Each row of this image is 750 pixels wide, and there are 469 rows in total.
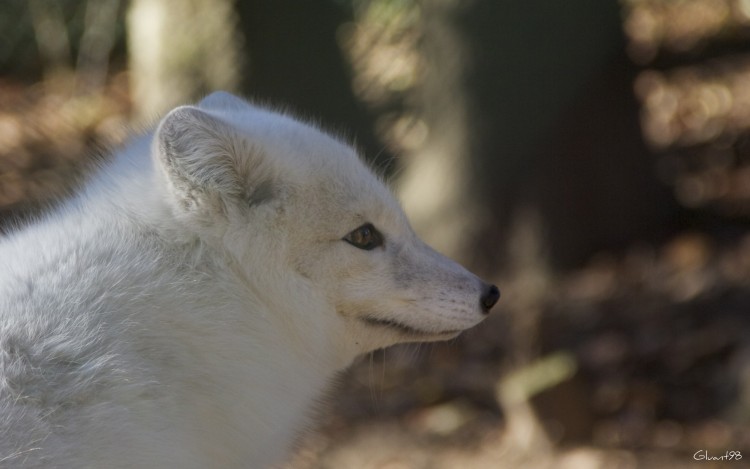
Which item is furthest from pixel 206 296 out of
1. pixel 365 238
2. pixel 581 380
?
pixel 581 380

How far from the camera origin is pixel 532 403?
15.3 feet

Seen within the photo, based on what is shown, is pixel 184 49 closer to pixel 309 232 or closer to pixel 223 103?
pixel 223 103

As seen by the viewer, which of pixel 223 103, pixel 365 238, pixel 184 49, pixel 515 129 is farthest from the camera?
pixel 184 49

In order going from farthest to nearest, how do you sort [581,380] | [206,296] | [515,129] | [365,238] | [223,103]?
[515,129], [581,380], [223,103], [365,238], [206,296]

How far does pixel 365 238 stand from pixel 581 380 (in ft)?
8.00

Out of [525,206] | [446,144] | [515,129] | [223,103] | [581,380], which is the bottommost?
[581,380]

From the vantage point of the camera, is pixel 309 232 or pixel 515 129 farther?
pixel 515 129

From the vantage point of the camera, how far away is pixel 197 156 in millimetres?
2412

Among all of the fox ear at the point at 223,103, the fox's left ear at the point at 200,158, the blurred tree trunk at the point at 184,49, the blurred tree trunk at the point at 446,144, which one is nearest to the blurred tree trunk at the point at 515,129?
the blurred tree trunk at the point at 446,144

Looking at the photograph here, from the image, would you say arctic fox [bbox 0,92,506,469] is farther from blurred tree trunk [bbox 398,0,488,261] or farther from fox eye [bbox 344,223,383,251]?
blurred tree trunk [bbox 398,0,488,261]

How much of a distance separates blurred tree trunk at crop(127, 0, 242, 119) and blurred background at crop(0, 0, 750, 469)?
0.01m

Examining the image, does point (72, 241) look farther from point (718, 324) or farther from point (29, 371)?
point (718, 324)

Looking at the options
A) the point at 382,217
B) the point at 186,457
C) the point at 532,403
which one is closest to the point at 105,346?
the point at 186,457

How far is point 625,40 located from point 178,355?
16.2ft
